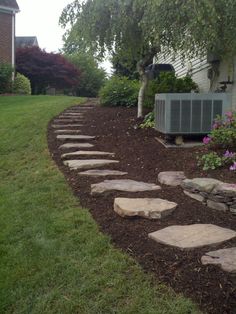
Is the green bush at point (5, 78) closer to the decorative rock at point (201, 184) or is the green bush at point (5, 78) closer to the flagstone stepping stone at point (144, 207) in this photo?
the decorative rock at point (201, 184)

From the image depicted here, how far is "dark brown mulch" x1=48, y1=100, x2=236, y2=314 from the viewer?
2670mm

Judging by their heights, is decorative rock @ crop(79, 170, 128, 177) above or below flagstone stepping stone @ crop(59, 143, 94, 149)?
below

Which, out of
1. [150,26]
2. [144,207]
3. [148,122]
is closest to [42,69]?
[148,122]

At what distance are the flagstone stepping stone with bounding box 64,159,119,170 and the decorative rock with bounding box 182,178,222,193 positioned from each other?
1437 mm

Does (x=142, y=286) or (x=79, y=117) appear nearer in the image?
(x=142, y=286)

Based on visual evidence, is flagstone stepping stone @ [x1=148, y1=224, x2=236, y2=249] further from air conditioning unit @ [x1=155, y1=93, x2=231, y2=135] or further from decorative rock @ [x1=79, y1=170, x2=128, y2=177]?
air conditioning unit @ [x1=155, y1=93, x2=231, y2=135]

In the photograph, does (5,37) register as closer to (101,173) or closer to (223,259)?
(101,173)

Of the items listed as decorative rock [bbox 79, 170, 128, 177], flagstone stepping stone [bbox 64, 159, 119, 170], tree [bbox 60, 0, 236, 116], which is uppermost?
→ tree [bbox 60, 0, 236, 116]

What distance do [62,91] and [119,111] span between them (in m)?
18.2

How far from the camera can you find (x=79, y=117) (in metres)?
9.73

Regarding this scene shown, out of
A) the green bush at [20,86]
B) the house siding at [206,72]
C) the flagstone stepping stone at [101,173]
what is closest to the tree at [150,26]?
the house siding at [206,72]

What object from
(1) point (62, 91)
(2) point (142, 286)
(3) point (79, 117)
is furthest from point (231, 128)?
(1) point (62, 91)

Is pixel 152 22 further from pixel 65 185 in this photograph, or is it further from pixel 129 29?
pixel 65 185

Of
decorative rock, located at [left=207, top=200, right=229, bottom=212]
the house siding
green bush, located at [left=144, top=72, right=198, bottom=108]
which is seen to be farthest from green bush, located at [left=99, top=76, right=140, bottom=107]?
decorative rock, located at [left=207, top=200, right=229, bottom=212]
